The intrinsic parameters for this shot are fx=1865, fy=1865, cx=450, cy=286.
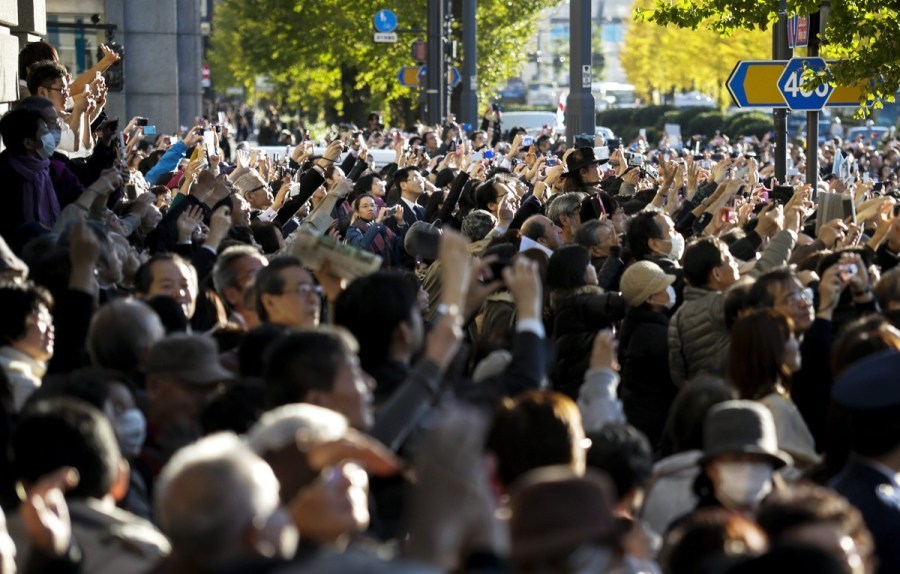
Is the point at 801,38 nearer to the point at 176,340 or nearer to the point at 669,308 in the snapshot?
the point at 669,308

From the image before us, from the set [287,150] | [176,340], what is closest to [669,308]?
[176,340]

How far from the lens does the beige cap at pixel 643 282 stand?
9148 millimetres

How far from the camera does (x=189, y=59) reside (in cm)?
4184

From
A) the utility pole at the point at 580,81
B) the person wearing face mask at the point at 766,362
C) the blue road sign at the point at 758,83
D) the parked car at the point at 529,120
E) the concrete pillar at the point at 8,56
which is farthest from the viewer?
the parked car at the point at 529,120

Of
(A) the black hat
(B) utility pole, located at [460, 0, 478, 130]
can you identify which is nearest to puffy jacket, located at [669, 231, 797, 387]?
(A) the black hat

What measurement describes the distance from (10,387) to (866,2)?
10415 millimetres

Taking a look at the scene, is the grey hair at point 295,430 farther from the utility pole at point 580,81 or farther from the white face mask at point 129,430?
the utility pole at point 580,81

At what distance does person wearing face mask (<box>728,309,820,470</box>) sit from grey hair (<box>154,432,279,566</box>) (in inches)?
132

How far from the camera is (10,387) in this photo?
5.95m

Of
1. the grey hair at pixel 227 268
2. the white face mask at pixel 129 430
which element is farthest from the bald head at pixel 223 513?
the grey hair at pixel 227 268

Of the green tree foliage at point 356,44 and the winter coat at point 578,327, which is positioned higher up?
the green tree foliage at point 356,44

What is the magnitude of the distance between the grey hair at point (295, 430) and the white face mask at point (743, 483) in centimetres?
153

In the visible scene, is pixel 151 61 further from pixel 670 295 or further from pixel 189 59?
pixel 670 295

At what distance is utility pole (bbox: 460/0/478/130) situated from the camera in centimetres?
3703
